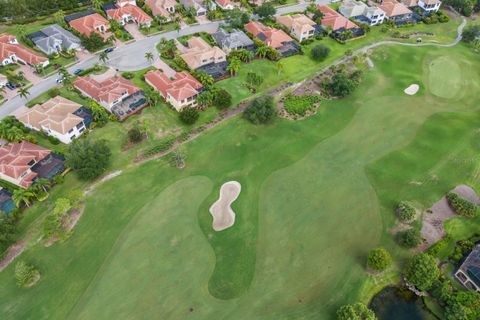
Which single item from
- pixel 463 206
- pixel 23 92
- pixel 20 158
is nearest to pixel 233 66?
pixel 23 92

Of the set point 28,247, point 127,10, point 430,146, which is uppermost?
point 127,10

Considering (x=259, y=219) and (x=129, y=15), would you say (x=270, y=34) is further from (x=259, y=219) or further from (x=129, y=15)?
(x=259, y=219)

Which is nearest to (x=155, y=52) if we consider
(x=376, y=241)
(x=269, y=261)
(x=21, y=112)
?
(x=21, y=112)

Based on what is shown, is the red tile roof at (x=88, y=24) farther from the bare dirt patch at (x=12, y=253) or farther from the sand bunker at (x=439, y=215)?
the sand bunker at (x=439, y=215)

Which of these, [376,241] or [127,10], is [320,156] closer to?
[376,241]

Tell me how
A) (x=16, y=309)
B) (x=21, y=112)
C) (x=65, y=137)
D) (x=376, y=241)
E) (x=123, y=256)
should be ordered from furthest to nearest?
(x=21, y=112) < (x=65, y=137) < (x=376, y=241) < (x=123, y=256) < (x=16, y=309)

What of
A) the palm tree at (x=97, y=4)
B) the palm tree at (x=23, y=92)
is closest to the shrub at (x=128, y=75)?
the palm tree at (x=23, y=92)
